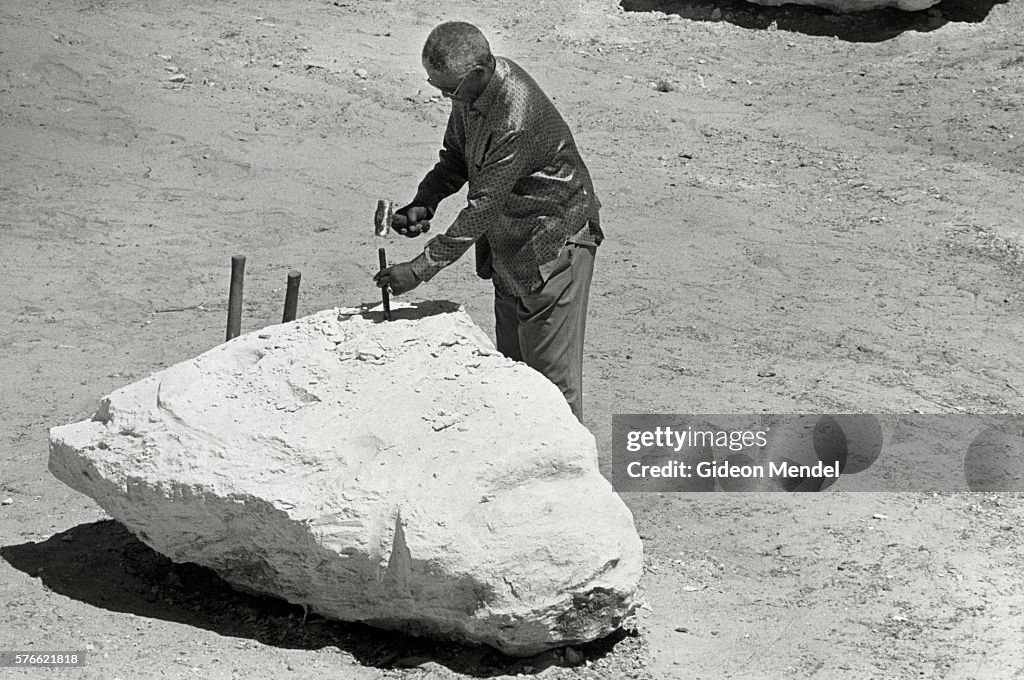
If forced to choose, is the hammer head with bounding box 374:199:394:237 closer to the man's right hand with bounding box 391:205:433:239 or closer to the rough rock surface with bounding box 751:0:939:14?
the man's right hand with bounding box 391:205:433:239

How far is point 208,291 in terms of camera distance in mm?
6836

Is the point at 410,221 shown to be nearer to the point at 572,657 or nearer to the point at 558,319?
the point at 558,319

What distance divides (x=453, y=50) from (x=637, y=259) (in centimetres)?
345

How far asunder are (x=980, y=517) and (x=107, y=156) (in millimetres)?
5507

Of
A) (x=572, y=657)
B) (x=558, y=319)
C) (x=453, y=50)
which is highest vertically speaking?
(x=453, y=50)

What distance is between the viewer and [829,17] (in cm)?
1067

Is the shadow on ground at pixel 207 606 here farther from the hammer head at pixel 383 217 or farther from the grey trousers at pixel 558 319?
the hammer head at pixel 383 217

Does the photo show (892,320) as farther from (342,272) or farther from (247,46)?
(247,46)

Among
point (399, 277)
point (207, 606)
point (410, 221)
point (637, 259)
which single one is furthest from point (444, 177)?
point (637, 259)

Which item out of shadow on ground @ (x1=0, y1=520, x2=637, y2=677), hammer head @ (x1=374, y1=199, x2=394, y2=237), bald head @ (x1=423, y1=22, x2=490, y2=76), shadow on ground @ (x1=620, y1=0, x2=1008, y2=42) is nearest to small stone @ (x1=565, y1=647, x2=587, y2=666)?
shadow on ground @ (x1=0, y1=520, x2=637, y2=677)

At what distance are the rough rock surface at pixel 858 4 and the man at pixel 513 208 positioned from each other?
263 inches

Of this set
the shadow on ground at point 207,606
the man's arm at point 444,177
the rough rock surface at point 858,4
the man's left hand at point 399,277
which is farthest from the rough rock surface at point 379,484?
the rough rock surface at point 858,4

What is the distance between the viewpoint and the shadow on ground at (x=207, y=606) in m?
4.00

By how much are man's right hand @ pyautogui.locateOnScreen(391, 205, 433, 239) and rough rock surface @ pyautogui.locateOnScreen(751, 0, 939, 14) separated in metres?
6.91
